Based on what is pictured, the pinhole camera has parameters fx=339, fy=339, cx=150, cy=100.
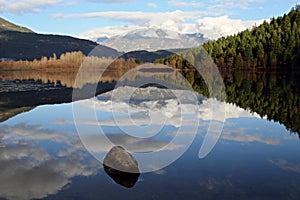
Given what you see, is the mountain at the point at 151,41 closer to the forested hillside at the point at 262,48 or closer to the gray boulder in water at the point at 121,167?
the gray boulder in water at the point at 121,167

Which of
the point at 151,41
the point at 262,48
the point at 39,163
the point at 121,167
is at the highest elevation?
the point at 262,48

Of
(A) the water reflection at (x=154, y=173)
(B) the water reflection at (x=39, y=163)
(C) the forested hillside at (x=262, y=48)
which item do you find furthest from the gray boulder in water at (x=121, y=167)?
(C) the forested hillside at (x=262, y=48)

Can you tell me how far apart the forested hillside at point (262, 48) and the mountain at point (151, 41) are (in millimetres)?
79628

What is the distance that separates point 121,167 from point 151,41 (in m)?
5.21

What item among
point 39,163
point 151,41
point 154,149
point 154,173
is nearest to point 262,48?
point 154,149

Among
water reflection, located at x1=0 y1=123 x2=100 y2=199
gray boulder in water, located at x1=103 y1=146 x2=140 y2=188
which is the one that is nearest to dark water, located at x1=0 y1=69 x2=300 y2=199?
water reflection, located at x1=0 y1=123 x2=100 y2=199

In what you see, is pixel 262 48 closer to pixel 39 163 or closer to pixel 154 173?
pixel 154 173

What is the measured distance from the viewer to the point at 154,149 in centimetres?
1548

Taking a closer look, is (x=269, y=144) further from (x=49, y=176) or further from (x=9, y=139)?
(x=9, y=139)

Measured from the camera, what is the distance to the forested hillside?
9830 centimetres

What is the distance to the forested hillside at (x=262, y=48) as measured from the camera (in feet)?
323

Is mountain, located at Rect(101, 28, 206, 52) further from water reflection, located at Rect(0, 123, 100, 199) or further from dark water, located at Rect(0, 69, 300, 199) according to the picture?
water reflection, located at Rect(0, 123, 100, 199)

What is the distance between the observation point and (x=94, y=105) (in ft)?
97.9

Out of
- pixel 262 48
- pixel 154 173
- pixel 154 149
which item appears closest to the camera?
pixel 154 173
